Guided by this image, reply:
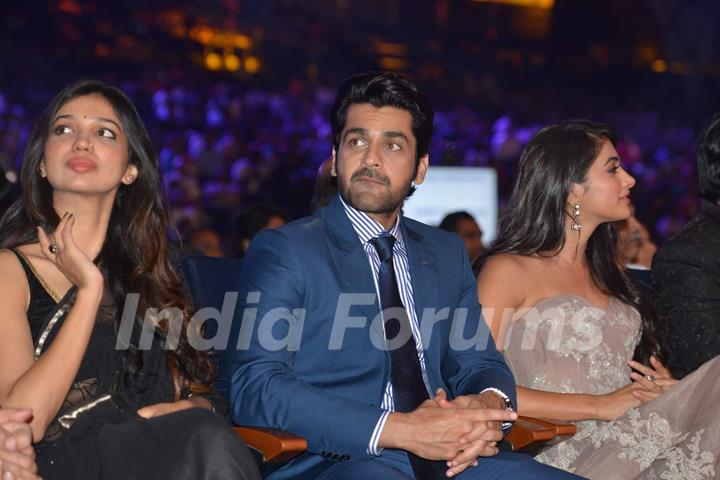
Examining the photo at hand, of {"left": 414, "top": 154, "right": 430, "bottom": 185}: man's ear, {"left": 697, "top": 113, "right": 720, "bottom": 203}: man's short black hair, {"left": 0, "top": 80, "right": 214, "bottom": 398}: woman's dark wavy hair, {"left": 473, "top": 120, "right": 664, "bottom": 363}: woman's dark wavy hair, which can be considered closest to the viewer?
{"left": 0, "top": 80, "right": 214, "bottom": 398}: woman's dark wavy hair

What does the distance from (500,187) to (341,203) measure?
7961mm

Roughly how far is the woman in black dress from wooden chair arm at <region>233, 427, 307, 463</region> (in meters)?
0.19

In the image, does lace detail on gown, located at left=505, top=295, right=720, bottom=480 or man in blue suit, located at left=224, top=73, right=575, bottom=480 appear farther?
lace detail on gown, located at left=505, top=295, right=720, bottom=480

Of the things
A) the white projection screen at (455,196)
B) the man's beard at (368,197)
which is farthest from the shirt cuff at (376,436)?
the white projection screen at (455,196)

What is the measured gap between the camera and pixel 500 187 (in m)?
10.6

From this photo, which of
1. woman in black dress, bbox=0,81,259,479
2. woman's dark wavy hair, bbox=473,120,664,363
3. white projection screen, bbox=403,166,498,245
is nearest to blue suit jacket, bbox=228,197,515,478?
woman in black dress, bbox=0,81,259,479

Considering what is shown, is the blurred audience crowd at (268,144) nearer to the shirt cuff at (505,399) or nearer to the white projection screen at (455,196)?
the white projection screen at (455,196)

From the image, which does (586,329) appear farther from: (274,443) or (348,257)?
(274,443)

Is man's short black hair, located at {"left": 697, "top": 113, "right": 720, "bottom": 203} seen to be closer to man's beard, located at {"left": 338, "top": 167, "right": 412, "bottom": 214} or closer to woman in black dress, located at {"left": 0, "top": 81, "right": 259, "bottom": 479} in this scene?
man's beard, located at {"left": 338, "top": 167, "right": 412, "bottom": 214}

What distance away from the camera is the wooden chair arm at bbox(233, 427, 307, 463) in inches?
92.7

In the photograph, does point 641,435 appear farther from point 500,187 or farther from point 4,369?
point 500,187

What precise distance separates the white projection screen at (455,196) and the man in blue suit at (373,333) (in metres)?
3.91

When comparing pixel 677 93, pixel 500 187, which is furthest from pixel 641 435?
pixel 677 93

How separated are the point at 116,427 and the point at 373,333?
0.74 metres
